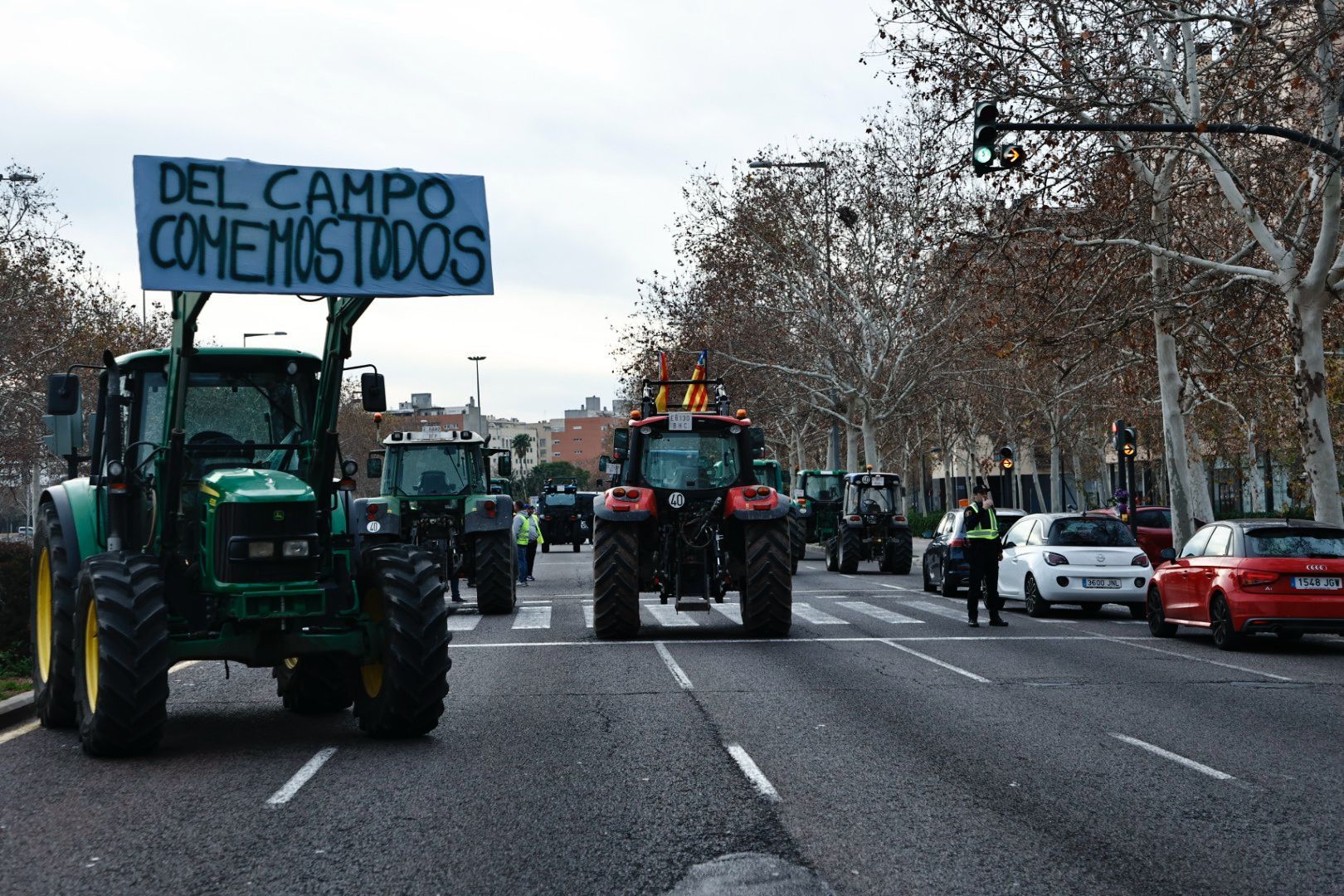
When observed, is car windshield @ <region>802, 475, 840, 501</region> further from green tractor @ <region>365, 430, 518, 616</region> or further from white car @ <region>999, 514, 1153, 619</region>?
white car @ <region>999, 514, 1153, 619</region>

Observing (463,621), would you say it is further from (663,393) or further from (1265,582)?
(1265,582)

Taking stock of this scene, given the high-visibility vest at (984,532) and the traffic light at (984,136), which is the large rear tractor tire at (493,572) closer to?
the high-visibility vest at (984,532)

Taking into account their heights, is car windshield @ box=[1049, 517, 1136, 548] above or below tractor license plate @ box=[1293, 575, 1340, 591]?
above

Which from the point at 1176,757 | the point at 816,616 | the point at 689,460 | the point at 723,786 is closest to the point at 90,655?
the point at 723,786

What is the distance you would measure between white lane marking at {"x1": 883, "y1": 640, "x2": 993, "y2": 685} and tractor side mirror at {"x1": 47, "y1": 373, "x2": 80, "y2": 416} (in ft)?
26.4

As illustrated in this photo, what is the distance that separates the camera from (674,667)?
1529 cm

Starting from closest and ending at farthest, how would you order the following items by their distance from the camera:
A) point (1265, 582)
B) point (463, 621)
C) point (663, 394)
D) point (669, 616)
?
1. point (1265, 582)
2. point (463, 621)
3. point (669, 616)
4. point (663, 394)

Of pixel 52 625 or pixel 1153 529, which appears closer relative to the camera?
pixel 52 625

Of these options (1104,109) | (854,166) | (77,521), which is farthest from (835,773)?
(854,166)

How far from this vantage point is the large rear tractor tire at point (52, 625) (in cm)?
1056

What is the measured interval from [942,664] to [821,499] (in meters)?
26.7

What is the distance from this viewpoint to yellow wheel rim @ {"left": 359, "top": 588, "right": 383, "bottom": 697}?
33.9ft

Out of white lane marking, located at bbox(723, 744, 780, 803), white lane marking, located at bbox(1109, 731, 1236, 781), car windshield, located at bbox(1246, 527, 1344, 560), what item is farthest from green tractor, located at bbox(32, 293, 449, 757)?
car windshield, located at bbox(1246, 527, 1344, 560)

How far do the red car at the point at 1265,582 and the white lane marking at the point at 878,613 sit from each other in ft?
13.9
